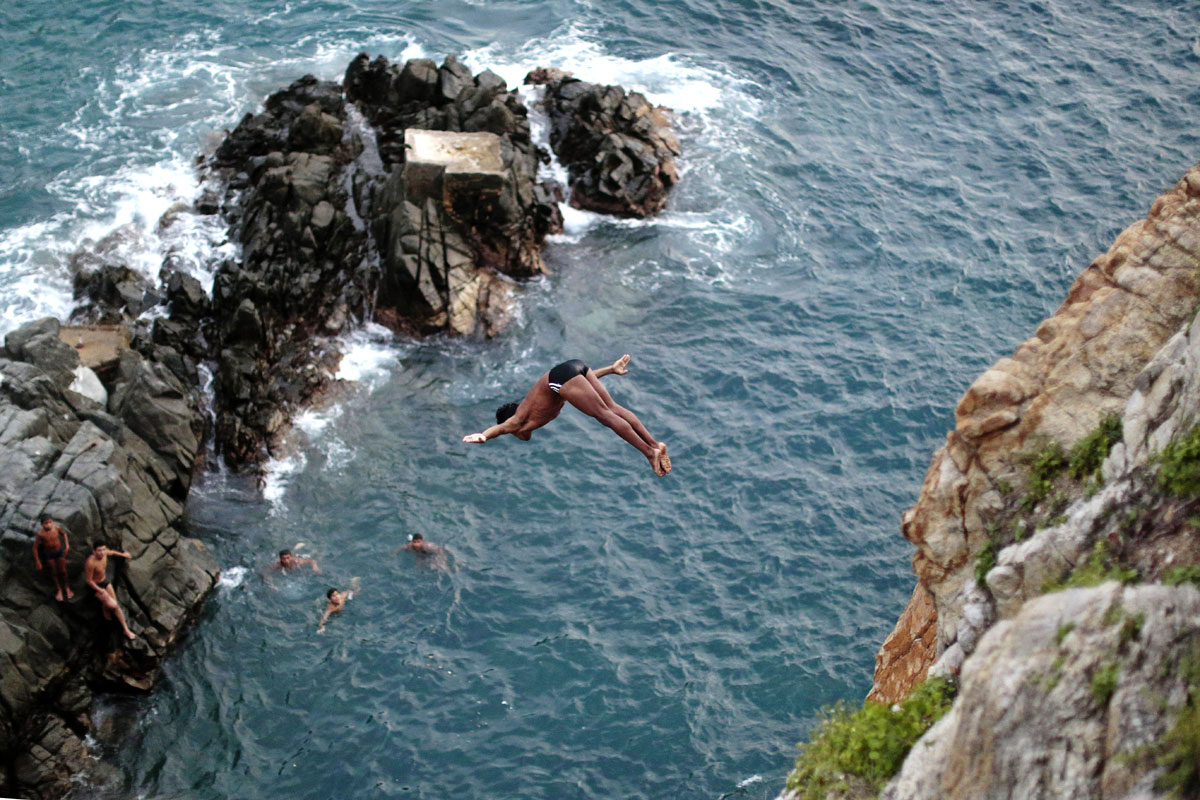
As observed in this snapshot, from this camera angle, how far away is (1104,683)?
10.5m

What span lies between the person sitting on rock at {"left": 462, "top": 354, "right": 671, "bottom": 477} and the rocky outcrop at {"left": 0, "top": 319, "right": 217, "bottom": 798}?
12.9 m

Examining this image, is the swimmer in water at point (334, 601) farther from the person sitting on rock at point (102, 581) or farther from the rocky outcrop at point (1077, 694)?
the rocky outcrop at point (1077, 694)

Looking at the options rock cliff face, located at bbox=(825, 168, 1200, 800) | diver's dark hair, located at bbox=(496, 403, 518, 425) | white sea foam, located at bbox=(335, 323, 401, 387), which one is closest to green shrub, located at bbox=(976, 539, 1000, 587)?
rock cliff face, located at bbox=(825, 168, 1200, 800)

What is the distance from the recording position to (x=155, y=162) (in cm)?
4234

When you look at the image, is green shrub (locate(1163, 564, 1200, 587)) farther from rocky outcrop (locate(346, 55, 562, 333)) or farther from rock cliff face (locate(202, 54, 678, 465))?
rocky outcrop (locate(346, 55, 562, 333))

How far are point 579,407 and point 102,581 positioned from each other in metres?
14.3

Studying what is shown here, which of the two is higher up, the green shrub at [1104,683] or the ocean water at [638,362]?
the green shrub at [1104,683]

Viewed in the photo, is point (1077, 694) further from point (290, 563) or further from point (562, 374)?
point (290, 563)

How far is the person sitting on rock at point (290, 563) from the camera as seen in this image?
28.6 metres

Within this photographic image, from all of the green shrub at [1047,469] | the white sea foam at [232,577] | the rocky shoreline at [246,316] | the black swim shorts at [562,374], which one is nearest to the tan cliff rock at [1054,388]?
the green shrub at [1047,469]

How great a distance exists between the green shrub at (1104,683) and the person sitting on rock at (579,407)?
7.91 m

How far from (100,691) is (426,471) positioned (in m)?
10.5

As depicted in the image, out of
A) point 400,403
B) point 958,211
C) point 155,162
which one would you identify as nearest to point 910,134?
point 958,211

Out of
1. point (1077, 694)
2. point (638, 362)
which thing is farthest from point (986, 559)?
point (638, 362)
